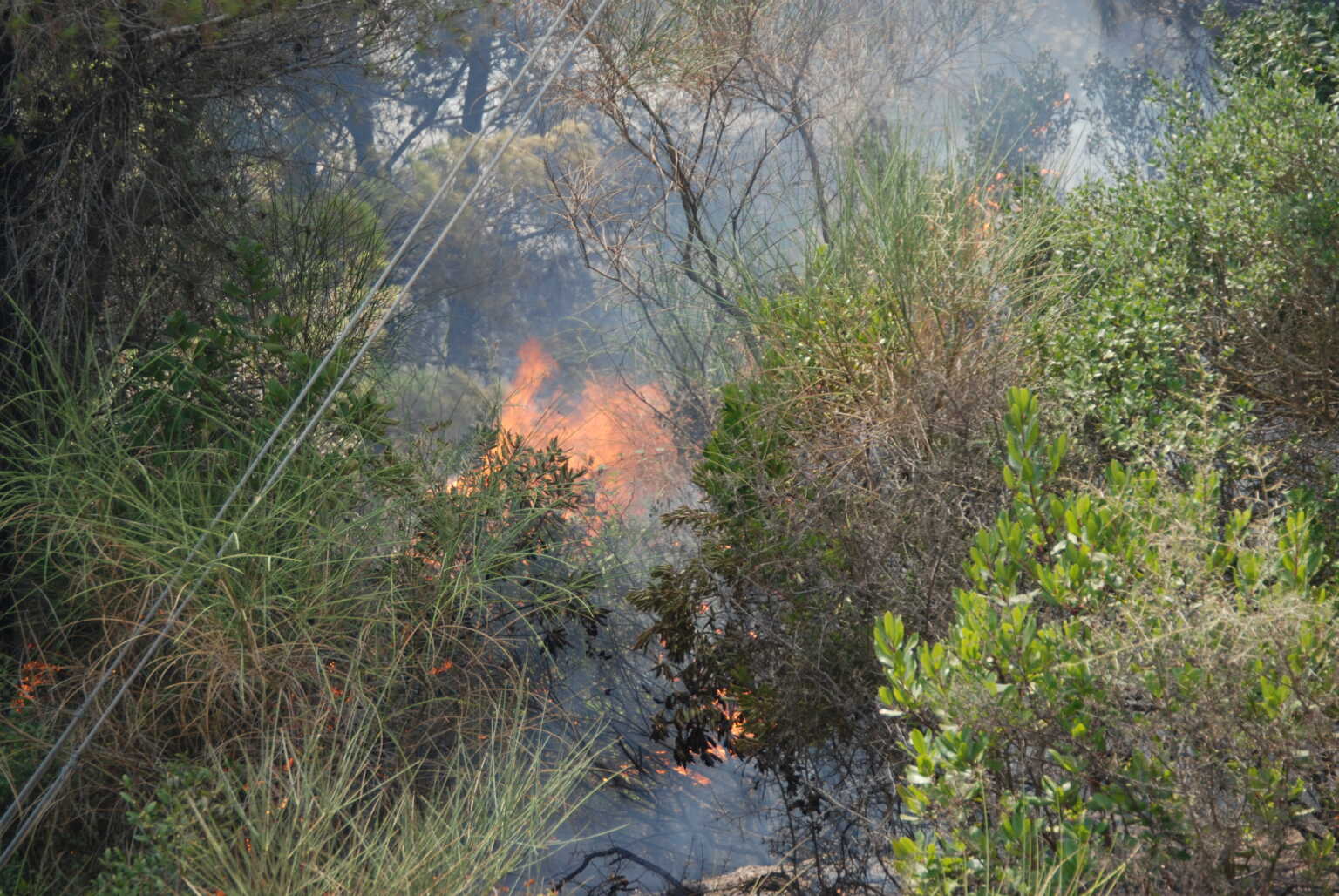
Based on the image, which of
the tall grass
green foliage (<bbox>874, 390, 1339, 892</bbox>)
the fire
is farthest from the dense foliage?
the fire

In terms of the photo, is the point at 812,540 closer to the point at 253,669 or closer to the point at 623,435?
the point at 253,669

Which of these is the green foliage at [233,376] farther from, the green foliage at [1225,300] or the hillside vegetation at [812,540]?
the green foliage at [1225,300]

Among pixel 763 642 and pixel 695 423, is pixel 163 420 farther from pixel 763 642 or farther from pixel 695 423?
pixel 695 423

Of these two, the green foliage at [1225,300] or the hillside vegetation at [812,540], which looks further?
the green foliage at [1225,300]

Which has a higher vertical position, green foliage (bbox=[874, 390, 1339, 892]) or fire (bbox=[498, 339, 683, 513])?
fire (bbox=[498, 339, 683, 513])

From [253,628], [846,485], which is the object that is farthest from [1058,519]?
[253,628]

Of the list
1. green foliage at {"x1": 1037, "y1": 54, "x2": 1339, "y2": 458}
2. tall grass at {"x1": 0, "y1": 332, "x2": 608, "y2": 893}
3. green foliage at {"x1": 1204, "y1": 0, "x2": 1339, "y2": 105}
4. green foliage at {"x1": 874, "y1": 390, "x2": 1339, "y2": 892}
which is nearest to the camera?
green foliage at {"x1": 874, "y1": 390, "x2": 1339, "y2": 892}

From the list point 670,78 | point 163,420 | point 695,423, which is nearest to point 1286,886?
point 163,420

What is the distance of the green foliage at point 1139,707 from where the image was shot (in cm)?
153

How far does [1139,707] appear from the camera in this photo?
1744 millimetres

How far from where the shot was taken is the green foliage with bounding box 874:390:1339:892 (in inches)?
60.1

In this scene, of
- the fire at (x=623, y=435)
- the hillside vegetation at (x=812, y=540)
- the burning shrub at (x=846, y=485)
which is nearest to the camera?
the hillside vegetation at (x=812, y=540)

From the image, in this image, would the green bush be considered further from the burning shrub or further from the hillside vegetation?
the burning shrub

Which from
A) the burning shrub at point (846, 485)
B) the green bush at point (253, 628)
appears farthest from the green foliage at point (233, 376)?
A: the burning shrub at point (846, 485)
